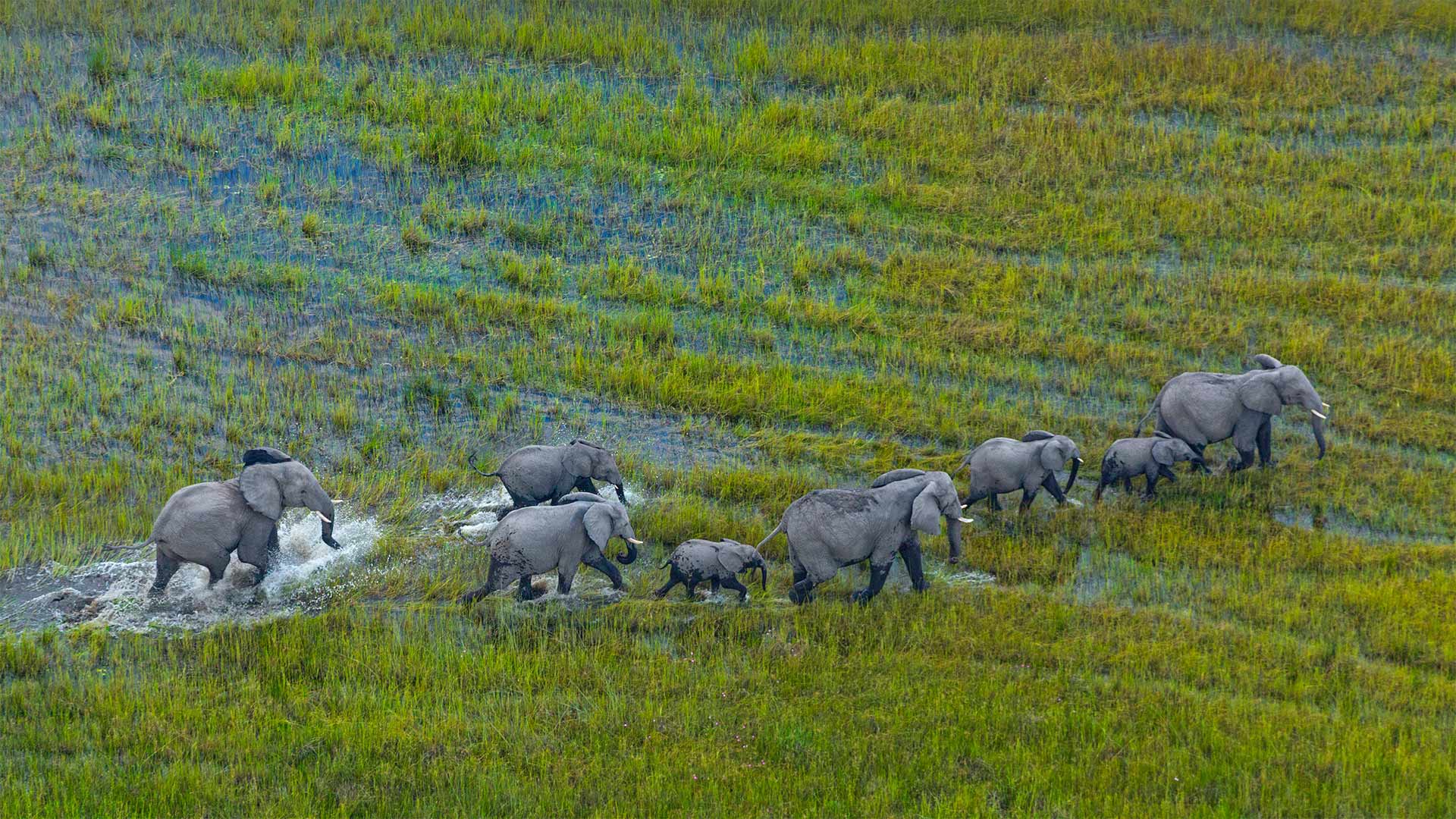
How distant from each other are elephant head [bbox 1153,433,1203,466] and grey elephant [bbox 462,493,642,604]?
6006 mm

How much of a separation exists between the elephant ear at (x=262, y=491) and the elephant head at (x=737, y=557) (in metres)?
4.38

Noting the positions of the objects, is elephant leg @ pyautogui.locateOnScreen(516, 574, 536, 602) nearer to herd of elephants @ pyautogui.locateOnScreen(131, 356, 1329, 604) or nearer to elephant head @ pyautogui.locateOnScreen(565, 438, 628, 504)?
herd of elephants @ pyautogui.locateOnScreen(131, 356, 1329, 604)

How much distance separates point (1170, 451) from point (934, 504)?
11.5ft

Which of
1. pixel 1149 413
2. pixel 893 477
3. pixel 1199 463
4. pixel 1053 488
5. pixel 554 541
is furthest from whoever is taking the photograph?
pixel 1149 413

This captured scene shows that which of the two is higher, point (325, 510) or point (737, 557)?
point (325, 510)

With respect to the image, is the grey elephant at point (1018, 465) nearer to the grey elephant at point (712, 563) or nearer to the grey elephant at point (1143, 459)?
the grey elephant at point (1143, 459)

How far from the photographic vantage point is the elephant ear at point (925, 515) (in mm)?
14680

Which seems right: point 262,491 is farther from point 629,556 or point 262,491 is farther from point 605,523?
point 629,556

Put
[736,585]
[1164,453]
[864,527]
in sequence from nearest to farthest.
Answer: [864,527], [736,585], [1164,453]

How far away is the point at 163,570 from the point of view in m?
14.9

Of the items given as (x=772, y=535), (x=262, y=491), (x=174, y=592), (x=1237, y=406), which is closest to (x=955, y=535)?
(x=772, y=535)

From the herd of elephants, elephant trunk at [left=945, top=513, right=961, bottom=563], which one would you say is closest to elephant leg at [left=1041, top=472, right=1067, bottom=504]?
the herd of elephants

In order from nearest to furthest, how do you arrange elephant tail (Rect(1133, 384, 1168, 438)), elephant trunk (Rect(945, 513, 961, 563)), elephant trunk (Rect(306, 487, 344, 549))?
elephant trunk (Rect(306, 487, 344, 549)), elephant trunk (Rect(945, 513, 961, 563)), elephant tail (Rect(1133, 384, 1168, 438))

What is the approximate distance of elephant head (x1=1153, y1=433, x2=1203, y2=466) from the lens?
1677cm
